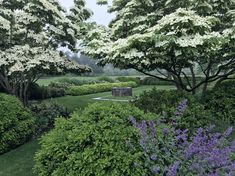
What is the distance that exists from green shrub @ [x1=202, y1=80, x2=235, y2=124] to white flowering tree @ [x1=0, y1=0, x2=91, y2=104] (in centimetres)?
600

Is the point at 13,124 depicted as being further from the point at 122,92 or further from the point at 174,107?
the point at 122,92

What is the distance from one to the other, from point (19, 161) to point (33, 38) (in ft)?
20.4

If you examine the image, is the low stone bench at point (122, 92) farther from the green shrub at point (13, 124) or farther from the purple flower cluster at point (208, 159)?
the purple flower cluster at point (208, 159)

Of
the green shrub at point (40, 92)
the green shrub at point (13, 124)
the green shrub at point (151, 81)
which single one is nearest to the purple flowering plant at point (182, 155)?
the green shrub at point (13, 124)

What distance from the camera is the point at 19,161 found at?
7.88m

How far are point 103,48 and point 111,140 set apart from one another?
498 cm

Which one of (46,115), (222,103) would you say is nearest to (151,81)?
(46,115)

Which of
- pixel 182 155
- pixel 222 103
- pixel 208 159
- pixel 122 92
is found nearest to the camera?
pixel 208 159

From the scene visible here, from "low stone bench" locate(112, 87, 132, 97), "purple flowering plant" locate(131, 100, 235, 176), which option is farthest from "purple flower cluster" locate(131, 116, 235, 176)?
"low stone bench" locate(112, 87, 132, 97)

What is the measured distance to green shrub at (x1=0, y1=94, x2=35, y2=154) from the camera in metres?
8.28

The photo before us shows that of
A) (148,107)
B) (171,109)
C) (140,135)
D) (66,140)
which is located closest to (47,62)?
(148,107)

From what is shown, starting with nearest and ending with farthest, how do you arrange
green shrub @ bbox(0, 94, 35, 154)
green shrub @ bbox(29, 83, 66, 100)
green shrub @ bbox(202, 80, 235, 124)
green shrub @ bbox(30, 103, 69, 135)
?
1. green shrub @ bbox(0, 94, 35, 154)
2. green shrub @ bbox(202, 80, 235, 124)
3. green shrub @ bbox(30, 103, 69, 135)
4. green shrub @ bbox(29, 83, 66, 100)

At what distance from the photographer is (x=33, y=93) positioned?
61.2 feet

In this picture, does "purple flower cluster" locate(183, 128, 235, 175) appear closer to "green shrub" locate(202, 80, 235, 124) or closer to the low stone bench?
"green shrub" locate(202, 80, 235, 124)
